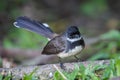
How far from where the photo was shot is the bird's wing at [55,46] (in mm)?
7436

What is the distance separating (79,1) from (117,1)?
40.9 inches

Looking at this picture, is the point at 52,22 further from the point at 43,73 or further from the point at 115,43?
the point at 43,73

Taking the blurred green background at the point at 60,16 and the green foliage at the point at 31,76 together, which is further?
the blurred green background at the point at 60,16

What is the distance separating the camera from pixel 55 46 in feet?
24.7

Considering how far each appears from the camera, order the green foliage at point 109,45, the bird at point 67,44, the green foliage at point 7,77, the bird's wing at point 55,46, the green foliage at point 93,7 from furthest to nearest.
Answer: the green foliage at point 93,7, the green foliage at point 109,45, the bird's wing at point 55,46, the bird at point 67,44, the green foliage at point 7,77

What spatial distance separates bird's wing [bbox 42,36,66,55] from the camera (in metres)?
7.44

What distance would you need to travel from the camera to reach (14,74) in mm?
6926

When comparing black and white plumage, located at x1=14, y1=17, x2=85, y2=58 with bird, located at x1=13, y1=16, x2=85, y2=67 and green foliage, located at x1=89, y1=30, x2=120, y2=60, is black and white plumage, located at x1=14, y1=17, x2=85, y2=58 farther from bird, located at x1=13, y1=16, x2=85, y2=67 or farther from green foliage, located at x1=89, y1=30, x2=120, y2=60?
green foliage, located at x1=89, y1=30, x2=120, y2=60

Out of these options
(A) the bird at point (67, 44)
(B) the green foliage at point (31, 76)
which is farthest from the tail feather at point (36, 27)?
(B) the green foliage at point (31, 76)

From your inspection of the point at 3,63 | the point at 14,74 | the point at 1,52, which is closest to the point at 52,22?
the point at 1,52

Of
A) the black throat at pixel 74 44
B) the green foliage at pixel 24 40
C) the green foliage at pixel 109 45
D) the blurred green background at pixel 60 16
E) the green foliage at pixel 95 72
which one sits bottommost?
the green foliage at pixel 95 72

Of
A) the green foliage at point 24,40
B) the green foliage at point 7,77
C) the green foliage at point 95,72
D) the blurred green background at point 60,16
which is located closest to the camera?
the green foliage at point 95,72

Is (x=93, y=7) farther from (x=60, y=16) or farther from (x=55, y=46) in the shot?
(x=55, y=46)

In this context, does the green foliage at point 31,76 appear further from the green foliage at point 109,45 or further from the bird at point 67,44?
the green foliage at point 109,45
